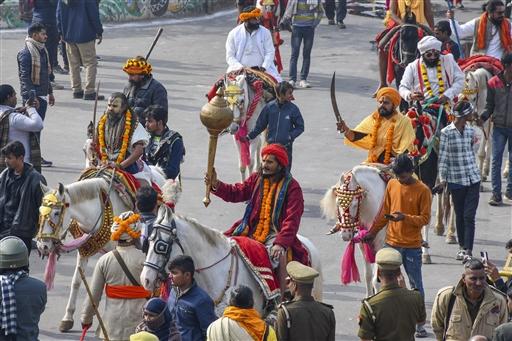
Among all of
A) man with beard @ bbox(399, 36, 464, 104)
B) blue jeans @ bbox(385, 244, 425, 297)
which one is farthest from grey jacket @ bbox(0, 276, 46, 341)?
man with beard @ bbox(399, 36, 464, 104)

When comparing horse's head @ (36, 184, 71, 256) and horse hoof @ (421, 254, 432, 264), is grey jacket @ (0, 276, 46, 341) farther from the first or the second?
horse hoof @ (421, 254, 432, 264)

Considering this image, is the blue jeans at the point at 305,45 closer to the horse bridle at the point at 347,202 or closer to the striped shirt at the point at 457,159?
the striped shirt at the point at 457,159

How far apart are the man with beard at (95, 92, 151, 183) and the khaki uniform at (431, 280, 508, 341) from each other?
4.62 meters

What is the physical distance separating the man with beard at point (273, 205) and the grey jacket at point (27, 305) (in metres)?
2.24

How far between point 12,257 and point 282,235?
8.84ft

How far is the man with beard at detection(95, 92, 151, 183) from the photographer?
15.4 m

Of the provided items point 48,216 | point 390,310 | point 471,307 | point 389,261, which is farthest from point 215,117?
point 48,216

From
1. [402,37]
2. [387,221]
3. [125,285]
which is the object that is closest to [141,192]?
[125,285]

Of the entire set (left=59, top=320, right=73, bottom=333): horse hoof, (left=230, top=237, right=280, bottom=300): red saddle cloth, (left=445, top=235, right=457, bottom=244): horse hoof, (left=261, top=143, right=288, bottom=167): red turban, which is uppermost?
(left=261, top=143, right=288, bottom=167): red turban

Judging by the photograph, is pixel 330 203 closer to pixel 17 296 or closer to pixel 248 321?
pixel 248 321

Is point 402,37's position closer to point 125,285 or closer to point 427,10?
point 427,10

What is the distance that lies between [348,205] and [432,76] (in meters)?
3.60

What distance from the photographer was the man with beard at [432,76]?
18.2 meters

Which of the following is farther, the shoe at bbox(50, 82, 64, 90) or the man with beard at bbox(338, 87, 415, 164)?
the shoe at bbox(50, 82, 64, 90)
